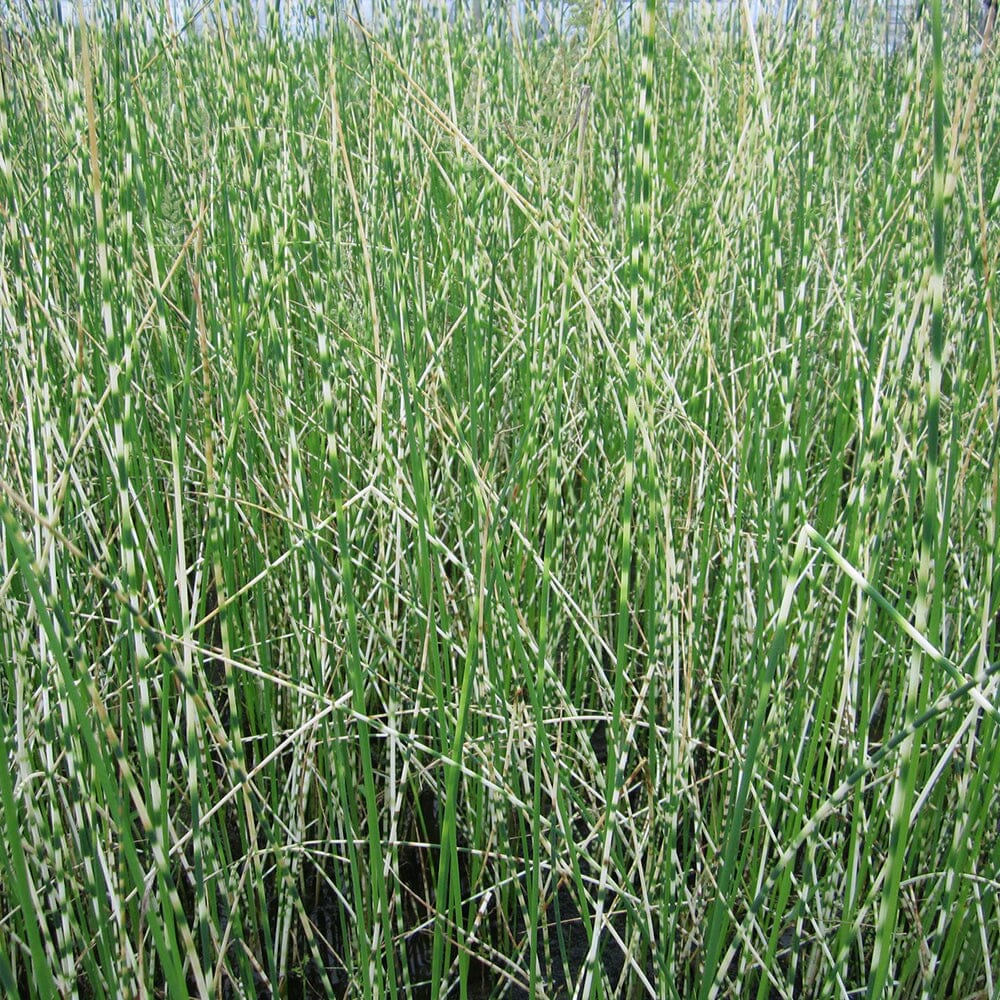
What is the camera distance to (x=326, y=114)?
1394mm

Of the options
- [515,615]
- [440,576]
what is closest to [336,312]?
[440,576]

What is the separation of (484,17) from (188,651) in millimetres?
1476

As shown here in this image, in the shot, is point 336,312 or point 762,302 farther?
point 336,312

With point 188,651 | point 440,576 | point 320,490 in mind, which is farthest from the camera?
point 320,490

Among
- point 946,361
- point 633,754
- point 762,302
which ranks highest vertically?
point 762,302

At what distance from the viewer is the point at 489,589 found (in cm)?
87

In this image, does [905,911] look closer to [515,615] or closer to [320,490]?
[515,615]

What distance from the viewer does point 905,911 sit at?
0.94m

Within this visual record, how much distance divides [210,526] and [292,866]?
38cm

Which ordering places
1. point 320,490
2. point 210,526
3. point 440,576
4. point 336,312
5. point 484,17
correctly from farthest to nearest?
point 484,17 < point 336,312 < point 320,490 < point 440,576 < point 210,526

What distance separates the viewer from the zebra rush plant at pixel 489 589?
70 centimetres

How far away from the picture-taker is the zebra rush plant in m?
0.70

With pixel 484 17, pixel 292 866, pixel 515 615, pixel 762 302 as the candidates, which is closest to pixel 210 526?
pixel 515 615

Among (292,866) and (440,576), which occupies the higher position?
(440,576)
